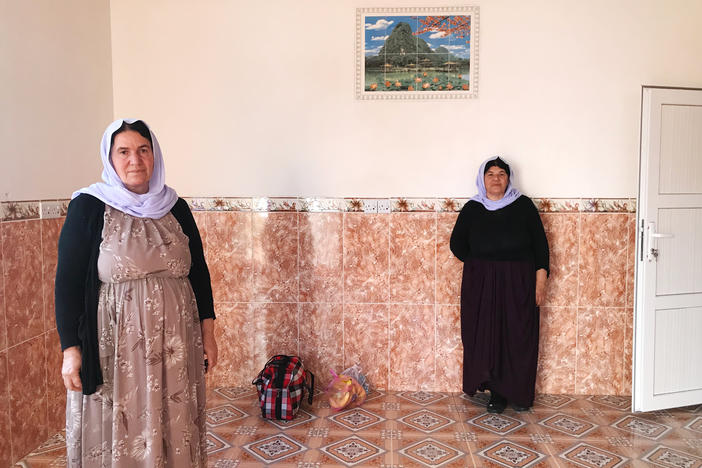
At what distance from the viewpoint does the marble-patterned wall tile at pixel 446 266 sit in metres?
3.44

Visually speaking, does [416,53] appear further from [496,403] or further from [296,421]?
[296,421]

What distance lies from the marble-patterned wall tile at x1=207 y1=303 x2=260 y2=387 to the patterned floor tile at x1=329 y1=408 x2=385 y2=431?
75cm

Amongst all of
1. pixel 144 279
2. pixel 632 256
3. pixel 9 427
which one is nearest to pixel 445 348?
pixel 632 256

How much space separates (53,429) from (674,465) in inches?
123

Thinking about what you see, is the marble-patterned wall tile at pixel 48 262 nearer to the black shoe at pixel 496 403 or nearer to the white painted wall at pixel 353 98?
the white painted wall at pixel 353 98

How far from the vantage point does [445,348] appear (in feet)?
11.4

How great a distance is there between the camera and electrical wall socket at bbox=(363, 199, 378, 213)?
345 cm

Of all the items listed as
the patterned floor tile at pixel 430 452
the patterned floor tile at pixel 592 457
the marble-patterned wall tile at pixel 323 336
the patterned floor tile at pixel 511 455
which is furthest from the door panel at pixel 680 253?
the marble-patterned wall tile at pixel 323 336

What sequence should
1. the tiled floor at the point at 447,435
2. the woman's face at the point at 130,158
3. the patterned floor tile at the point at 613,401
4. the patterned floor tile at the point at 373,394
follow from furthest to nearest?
1. the patterned floor tile at the point at 373,394
2. the patterned floor tile at the point at 613,401
3. the tiled floor at the point at 447,435
4. the woman's face at the point at 130,158

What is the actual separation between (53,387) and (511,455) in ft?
7.88

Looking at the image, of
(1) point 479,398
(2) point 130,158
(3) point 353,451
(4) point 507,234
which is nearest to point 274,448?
(3) point 353,451

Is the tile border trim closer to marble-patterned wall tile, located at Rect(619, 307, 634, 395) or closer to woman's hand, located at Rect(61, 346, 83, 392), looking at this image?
marble-patterned wall tile, located at Rect(619, 307, 634, 395)

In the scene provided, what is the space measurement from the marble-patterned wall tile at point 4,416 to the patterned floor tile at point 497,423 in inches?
92.0

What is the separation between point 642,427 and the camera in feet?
9.69
